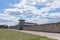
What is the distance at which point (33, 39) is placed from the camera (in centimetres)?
1267

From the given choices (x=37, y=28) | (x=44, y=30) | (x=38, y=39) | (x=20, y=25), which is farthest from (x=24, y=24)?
(x=38, y=39)

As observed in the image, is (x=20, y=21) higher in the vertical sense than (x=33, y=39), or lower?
higher

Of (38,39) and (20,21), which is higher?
(20,21)

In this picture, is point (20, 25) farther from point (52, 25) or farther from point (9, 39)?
point (9, 39)

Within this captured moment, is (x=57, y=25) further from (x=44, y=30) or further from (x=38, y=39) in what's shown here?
(x=38, y=39)

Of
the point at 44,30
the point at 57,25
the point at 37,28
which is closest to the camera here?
the point at 57,25

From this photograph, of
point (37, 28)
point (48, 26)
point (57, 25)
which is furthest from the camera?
point (37, 28)

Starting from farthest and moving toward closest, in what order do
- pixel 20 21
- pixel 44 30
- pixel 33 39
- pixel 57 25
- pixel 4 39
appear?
pixel 20 21 → pixel 44 30 → pixel 57 25 → pixel 33 39 → pixel 4 39

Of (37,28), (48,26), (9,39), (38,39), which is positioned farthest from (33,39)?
(37,28)

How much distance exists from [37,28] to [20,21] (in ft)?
23.7

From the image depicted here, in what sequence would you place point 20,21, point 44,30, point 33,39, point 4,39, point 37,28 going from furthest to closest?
1. point 20,21
2. point 37,28
3. point 44,30
4. point 33,39
5. point 4,39

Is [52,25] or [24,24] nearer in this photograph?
[52,25]

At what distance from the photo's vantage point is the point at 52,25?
21.5 meters

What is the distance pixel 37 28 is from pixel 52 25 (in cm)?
554
